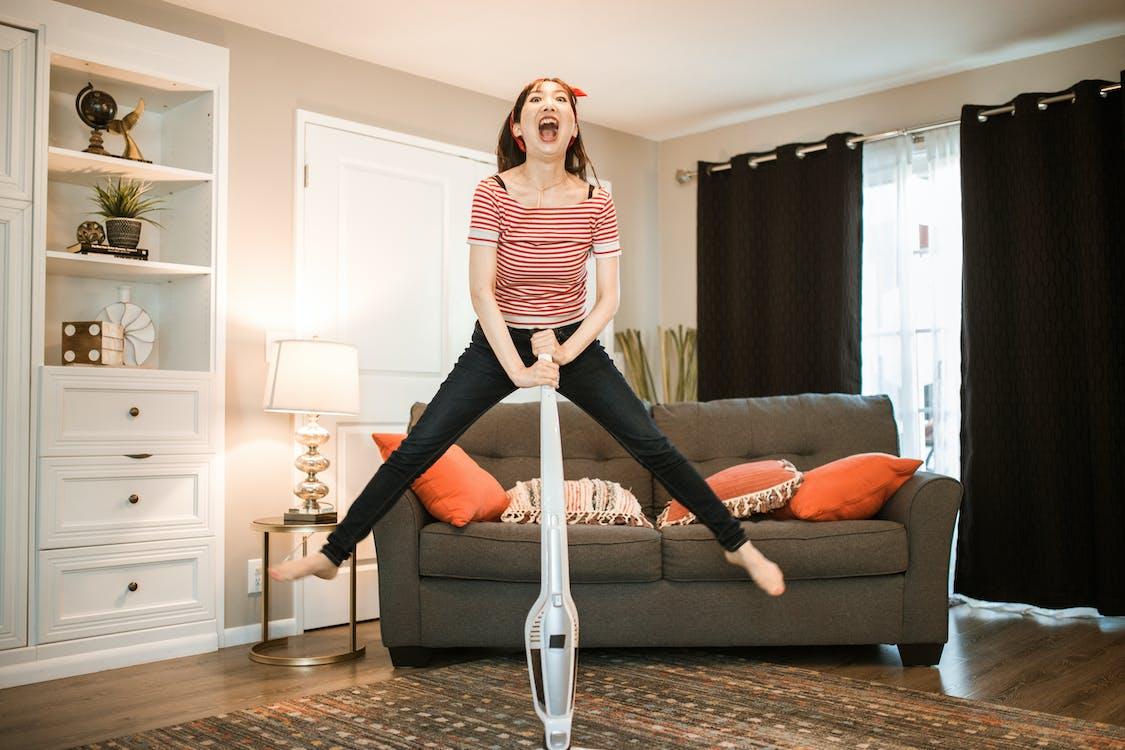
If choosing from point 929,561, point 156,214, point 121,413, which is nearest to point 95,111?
point 156,214

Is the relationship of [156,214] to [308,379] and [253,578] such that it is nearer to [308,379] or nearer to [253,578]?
[308,379]

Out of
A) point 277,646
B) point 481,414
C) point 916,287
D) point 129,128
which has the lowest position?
point 277,646

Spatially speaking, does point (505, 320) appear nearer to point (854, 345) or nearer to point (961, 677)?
point (961, 677)

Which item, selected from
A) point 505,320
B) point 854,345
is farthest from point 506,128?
point 854,345

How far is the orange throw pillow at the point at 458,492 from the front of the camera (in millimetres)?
3168

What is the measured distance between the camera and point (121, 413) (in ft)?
11.2

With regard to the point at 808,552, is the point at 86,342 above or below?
above

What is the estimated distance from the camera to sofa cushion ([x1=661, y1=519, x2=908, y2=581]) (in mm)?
3117

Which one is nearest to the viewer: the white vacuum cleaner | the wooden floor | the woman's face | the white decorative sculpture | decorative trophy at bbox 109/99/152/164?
the white vacuum cleaner

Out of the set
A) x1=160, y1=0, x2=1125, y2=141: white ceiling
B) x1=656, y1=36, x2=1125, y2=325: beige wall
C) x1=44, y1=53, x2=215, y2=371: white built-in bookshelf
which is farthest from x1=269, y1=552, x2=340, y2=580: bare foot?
x1=656, y1=36, x2=1125, y2=325: beige wall

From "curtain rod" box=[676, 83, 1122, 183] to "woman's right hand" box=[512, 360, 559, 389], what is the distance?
303cm

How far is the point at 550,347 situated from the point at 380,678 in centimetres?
146

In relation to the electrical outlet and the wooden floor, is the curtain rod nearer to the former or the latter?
the wooden floor

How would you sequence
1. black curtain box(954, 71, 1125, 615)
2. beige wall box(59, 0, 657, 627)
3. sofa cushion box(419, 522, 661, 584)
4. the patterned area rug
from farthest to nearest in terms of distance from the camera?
1. black curtain box(954, 71, 1125, 615)
2. beige wall box(59, 0, 657, 627)
3. sofa cushion box(419, 522, 661, 584)
4. the patterned area rug
